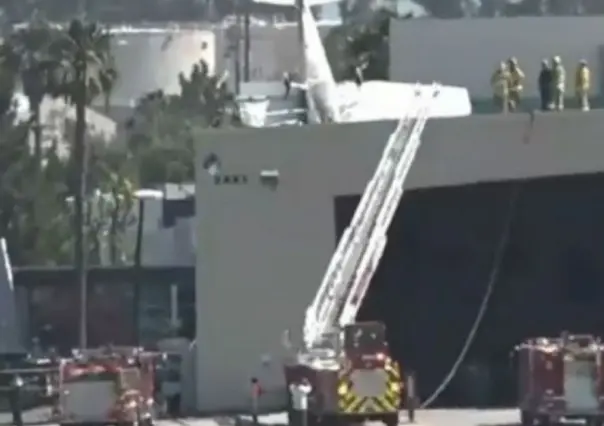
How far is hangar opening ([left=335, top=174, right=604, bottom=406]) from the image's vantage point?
45.9m

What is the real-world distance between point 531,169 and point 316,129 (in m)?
4.38

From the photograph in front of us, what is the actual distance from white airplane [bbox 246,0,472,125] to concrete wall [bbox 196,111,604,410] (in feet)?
6.42

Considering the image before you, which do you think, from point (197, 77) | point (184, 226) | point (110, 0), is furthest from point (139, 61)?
point (184, 226)

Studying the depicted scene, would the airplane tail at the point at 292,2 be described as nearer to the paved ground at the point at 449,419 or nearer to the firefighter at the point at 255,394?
the firefighter at the point at 255,394

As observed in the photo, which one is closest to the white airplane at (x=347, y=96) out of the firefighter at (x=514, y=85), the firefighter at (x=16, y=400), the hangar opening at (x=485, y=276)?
the firefighter at (x=514, y=85)

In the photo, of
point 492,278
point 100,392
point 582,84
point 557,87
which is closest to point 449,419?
point 492,278

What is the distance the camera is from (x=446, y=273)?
1827 inches

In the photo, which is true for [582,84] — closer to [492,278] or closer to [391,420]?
[492,278]

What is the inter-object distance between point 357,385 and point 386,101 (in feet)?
49.2

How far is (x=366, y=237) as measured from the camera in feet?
141

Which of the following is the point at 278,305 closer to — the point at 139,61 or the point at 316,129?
the point at 316,129

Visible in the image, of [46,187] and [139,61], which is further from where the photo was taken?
[139,61]

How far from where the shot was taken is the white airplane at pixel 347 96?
4791 cm

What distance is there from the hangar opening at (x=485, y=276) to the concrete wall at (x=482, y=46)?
871cm
